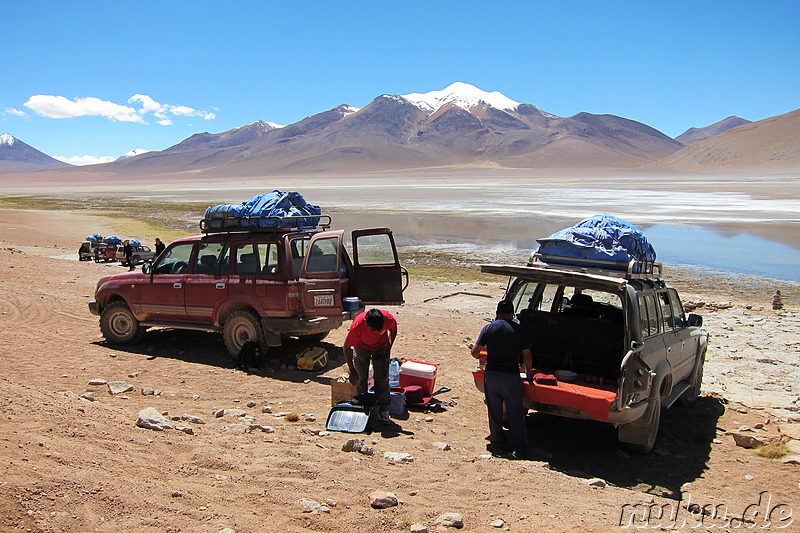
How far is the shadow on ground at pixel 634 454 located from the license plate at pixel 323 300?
3002mm

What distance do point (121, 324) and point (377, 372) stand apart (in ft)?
16.8

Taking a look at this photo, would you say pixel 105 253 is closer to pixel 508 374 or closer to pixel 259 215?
pixel 259 215

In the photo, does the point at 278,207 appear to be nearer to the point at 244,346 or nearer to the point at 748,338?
the point at 244,346

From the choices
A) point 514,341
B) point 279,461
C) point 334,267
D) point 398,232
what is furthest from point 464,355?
point 398,232

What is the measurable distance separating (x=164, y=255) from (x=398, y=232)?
27.2 metres

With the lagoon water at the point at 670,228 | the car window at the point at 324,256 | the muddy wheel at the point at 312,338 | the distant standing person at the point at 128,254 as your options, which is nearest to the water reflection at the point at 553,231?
the lagoon water at the point at 670,228

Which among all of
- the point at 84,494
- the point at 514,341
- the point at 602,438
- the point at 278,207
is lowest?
the point at 602,438

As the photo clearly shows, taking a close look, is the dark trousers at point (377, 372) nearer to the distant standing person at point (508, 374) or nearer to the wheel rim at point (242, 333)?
the distant standing person at point (508, 374)

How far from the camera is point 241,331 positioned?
365 inches

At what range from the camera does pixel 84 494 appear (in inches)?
162

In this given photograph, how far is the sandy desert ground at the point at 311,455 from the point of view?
4289 mm

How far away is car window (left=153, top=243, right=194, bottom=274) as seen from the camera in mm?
9859

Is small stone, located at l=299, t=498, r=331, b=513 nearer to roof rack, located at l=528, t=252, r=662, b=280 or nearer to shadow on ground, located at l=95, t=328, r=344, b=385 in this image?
roof rack, located at l=528, t=252, r=662, b=280

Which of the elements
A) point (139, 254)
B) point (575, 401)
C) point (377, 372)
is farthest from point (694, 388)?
point (139, 254)
